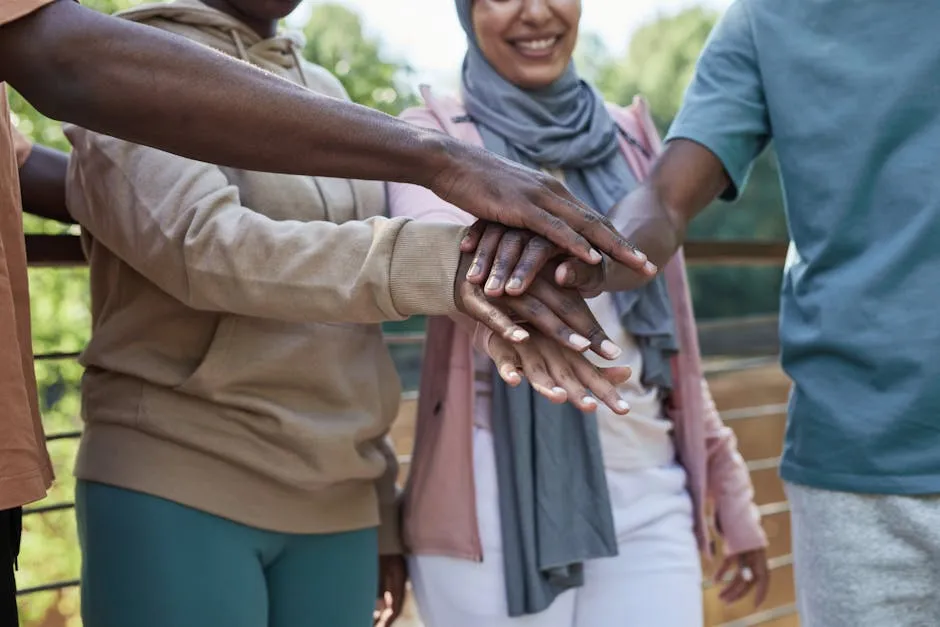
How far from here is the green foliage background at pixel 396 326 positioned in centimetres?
505

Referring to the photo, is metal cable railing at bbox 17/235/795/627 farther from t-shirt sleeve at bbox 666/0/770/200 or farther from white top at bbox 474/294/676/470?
t-shirt sleeve at bbox 666/0/770/200

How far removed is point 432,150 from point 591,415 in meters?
0.83

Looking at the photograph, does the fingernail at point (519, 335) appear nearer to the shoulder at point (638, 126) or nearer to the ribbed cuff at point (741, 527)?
the shoulder at point (638, 126)

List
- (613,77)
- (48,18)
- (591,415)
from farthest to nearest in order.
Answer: (613,77) < (591,415) < (48,18)

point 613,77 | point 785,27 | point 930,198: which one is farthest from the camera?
point 613,77

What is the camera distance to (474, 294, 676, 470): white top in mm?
2043

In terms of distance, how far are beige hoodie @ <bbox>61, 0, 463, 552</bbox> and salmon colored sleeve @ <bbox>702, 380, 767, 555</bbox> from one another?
725mm

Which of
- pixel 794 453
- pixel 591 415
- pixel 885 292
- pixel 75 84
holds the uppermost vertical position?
pixel 885 292

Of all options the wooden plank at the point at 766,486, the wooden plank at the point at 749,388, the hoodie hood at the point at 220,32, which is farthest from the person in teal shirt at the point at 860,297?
the wooden plank at the point at 749,388

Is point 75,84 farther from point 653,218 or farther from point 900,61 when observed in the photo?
point 900,61

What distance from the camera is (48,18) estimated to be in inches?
44.4

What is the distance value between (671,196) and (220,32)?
31.0 inches

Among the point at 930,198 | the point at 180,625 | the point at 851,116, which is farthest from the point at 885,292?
the point at 180,625

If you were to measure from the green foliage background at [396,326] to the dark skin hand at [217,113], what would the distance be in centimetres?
217
